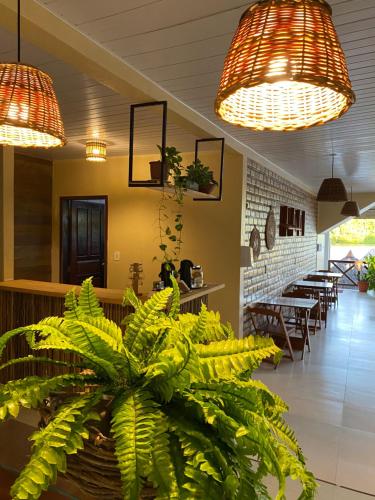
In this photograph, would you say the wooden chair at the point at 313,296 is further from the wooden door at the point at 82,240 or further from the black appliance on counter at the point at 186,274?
the black appliance on counter at the point at 186,274

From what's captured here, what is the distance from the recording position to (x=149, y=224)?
4.88 metres

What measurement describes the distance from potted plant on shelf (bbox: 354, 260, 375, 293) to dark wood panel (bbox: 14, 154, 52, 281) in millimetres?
8430

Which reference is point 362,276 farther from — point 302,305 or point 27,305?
point 27,305

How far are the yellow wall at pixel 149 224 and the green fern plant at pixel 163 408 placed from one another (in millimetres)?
3577

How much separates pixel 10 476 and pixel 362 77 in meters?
2.74

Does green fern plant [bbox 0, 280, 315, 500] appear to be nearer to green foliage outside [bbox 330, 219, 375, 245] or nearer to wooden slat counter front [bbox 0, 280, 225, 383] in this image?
wooden slat counter front [bbox 0, 280, 225, 383]

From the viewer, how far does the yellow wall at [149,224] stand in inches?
172

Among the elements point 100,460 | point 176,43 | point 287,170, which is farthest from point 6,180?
point 287,170

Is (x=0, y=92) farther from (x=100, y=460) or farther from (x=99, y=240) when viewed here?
(x=99, y=240)

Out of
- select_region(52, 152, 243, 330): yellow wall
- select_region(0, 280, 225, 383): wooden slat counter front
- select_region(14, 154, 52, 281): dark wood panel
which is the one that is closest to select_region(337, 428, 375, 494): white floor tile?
select_region(0, 280, 225, 383): wooden slat counter front

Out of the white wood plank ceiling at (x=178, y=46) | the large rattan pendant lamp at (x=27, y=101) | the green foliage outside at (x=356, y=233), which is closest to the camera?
the large rattan pendant lamp at (x=27, y=101)

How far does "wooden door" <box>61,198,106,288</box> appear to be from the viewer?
5.38 m

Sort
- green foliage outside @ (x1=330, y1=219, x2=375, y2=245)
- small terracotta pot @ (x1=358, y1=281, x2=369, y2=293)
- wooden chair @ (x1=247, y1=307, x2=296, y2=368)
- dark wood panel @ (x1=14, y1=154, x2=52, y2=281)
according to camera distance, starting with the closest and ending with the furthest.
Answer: wooden chair @ (x1=247, y1=307, x2=296, y2=368) < dark wood panel @ (x1=14, y1=154, x2=52, y2=281) < small terracotta pot @ (x1=358, y1=281, x2=369, y2=293) < green foliage outside @ (x1=330, y1=219, x2=375, y2=245)

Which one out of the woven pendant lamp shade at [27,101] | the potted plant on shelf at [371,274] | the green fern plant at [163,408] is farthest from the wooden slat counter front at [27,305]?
the potted plant on shelf at [371,274]
